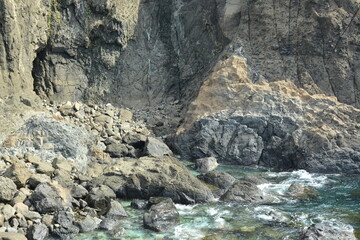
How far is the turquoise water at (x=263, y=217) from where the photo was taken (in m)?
14.5

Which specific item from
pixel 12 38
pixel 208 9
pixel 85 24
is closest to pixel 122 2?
pixel 85 24

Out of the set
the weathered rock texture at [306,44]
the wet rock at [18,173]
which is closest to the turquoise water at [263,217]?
the wet rock at [18,173]

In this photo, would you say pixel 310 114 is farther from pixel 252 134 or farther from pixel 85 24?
pixel 85 24

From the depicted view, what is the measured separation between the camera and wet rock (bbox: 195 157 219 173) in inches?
922

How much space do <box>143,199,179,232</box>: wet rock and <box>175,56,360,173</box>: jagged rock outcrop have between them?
9.90m

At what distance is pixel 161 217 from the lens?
15.4m

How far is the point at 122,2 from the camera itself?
3353cm

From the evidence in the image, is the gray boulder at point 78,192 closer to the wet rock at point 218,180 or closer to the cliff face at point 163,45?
the wet rock at point 218,180

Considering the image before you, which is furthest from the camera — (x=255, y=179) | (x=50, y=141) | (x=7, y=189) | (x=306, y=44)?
(x=306, y=44)

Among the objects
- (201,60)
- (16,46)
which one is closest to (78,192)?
(16,46)

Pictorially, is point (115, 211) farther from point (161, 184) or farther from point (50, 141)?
point (50, 141)

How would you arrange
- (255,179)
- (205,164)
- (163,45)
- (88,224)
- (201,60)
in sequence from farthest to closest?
(163,45)
(201,60)
(205,164)
(255,179)
(88,224)

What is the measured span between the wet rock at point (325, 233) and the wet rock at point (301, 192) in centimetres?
483

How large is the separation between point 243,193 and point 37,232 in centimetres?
841
